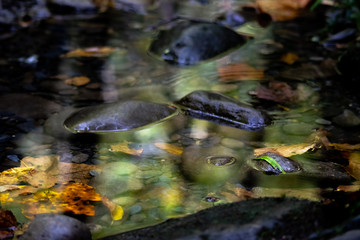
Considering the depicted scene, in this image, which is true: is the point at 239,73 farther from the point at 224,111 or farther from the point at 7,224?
the point at 7,224

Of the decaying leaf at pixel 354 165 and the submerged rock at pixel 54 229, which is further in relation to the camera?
the decaying leaf at pixel 354 165

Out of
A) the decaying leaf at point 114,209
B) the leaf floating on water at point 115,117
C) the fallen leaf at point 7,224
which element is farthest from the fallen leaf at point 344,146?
the fallen leaf at point 7,224

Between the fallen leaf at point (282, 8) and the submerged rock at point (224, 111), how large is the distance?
3.06 meters

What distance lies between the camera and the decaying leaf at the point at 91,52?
4512mm

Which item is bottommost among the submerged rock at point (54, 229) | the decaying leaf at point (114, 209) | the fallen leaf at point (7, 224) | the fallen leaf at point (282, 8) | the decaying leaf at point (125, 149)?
the decaying leaf at point (125, 149)

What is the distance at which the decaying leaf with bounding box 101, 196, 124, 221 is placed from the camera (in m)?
2.02

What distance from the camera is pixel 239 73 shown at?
3984mm

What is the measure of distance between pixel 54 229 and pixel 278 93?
2.39m

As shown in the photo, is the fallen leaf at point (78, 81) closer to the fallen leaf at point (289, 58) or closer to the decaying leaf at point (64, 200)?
the decaying leaf at point (64, 200)

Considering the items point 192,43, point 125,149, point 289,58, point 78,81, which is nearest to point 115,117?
point 125,149

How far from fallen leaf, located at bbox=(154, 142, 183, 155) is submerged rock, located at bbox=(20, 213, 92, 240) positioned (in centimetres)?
105

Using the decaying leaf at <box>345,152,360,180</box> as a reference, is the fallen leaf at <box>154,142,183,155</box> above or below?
below

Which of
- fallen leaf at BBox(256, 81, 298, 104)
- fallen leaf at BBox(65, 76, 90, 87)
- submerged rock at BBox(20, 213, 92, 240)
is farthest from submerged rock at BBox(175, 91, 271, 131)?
submerged rock at BBox(20, 213, 92, 240)

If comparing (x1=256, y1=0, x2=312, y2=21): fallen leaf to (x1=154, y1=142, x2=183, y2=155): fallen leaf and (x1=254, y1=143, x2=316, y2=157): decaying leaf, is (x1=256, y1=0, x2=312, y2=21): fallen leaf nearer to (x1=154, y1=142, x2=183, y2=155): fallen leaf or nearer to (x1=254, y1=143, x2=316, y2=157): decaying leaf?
(x1=254, y1=143, x2=316, y2=157): decaying leaf
